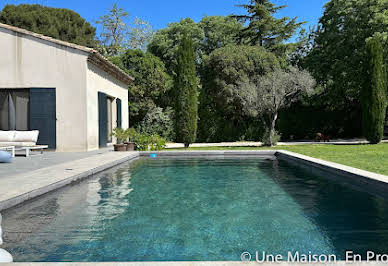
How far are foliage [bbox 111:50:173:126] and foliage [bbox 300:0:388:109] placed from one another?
1012 cm

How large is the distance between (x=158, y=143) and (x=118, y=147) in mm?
1856

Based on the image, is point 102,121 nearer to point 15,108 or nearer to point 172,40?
point 15,108

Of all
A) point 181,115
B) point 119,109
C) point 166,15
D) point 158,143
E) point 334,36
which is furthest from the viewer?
point 166,15

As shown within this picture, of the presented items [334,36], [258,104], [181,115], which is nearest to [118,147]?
[181,115]

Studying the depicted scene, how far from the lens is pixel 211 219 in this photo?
4.21m

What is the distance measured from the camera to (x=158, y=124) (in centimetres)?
2131

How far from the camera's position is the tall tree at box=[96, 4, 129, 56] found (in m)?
31.6

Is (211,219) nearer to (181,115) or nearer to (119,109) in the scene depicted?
(181,115)

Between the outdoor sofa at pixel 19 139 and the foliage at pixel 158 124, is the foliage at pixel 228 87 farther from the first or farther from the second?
the outdoor sofa at pixel 19 139

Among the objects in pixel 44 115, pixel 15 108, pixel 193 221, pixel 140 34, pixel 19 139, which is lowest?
pixel 193 221

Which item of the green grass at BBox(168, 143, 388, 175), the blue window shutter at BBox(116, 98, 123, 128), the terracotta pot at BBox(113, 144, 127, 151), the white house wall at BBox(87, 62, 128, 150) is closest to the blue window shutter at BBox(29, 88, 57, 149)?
the white house wall at BBox(87, 62, 128, 150)

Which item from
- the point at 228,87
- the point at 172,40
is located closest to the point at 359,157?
the point at 228,87

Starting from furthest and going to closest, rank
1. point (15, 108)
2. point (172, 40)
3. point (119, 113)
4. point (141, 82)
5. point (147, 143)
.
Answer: point (172, 40) < point (141, 82) < point (119, 113) < point (147, 143) < point (15, 108)

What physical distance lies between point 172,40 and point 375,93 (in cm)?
1642
